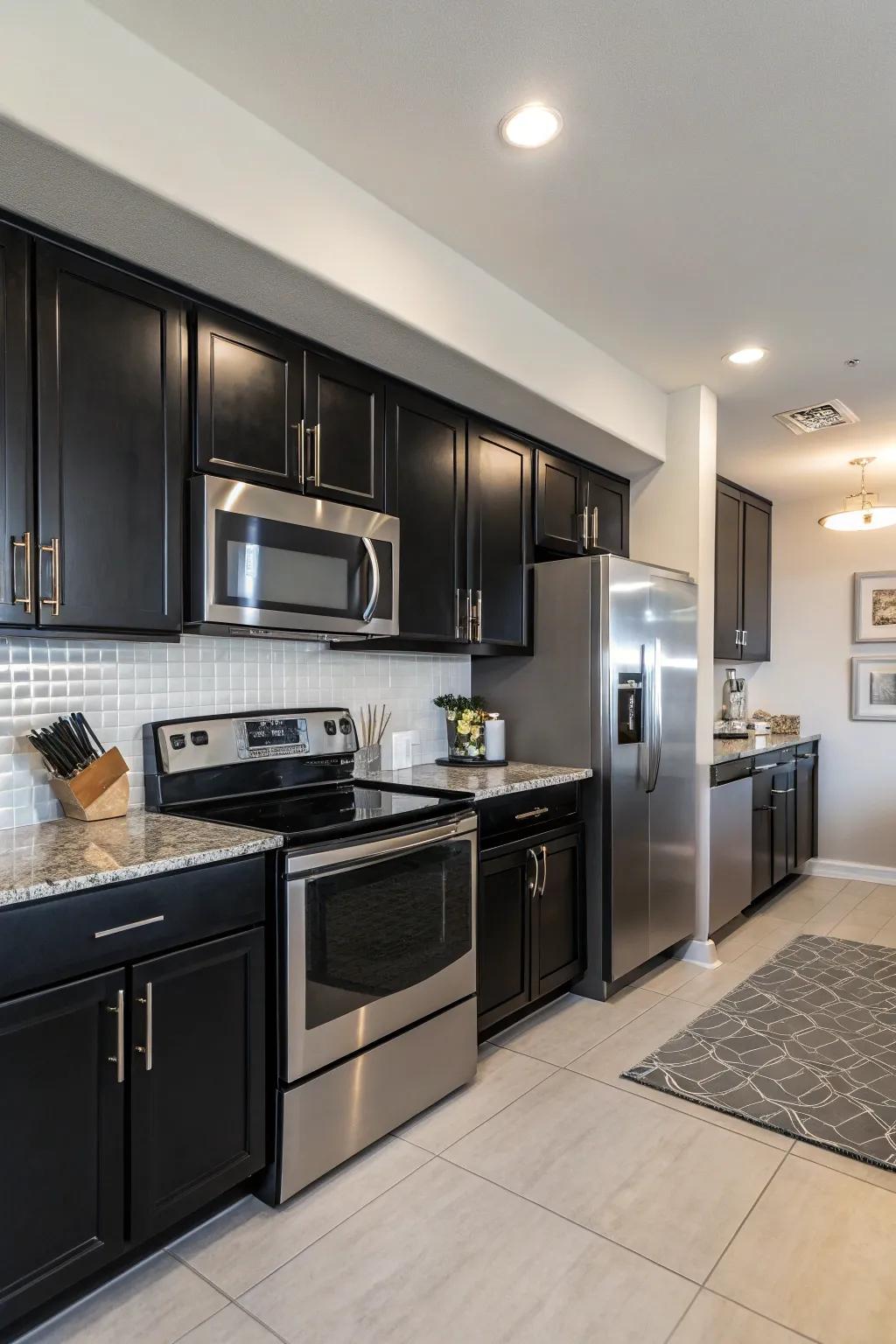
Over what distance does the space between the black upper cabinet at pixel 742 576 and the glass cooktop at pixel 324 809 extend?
3049 millimetres

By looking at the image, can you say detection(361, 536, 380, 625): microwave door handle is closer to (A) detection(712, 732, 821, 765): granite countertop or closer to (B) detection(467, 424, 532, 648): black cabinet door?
(B) detection(467, 424, 532, 648): black cabinet door

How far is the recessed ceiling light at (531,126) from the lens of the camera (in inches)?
77.6

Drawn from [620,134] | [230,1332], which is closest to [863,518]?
[620,134]

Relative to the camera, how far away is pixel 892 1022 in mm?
3115

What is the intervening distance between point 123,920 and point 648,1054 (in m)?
1.96

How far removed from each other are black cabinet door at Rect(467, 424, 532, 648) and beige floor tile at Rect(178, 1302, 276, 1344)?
2.15 m

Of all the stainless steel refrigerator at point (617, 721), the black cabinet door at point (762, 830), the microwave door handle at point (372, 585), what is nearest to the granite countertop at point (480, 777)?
the stainless steel refrigerator at point (617, 721)

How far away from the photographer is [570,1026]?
304cm

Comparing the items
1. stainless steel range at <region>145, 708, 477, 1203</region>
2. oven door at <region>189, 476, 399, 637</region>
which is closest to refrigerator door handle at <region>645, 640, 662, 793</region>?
stainless steel range at <region>145, 708, 477, 1203</region>

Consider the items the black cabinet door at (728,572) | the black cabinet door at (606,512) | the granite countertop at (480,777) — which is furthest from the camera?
the black cabinet door at (728,572)

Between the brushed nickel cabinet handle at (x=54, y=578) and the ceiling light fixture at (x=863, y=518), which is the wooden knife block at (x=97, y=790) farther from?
the ceiling light fixture at (x=863, y=518)

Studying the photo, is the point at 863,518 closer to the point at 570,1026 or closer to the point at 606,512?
the point at 606,512

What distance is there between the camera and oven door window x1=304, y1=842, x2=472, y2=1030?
81.0 inches

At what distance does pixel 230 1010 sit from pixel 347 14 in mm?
2191
